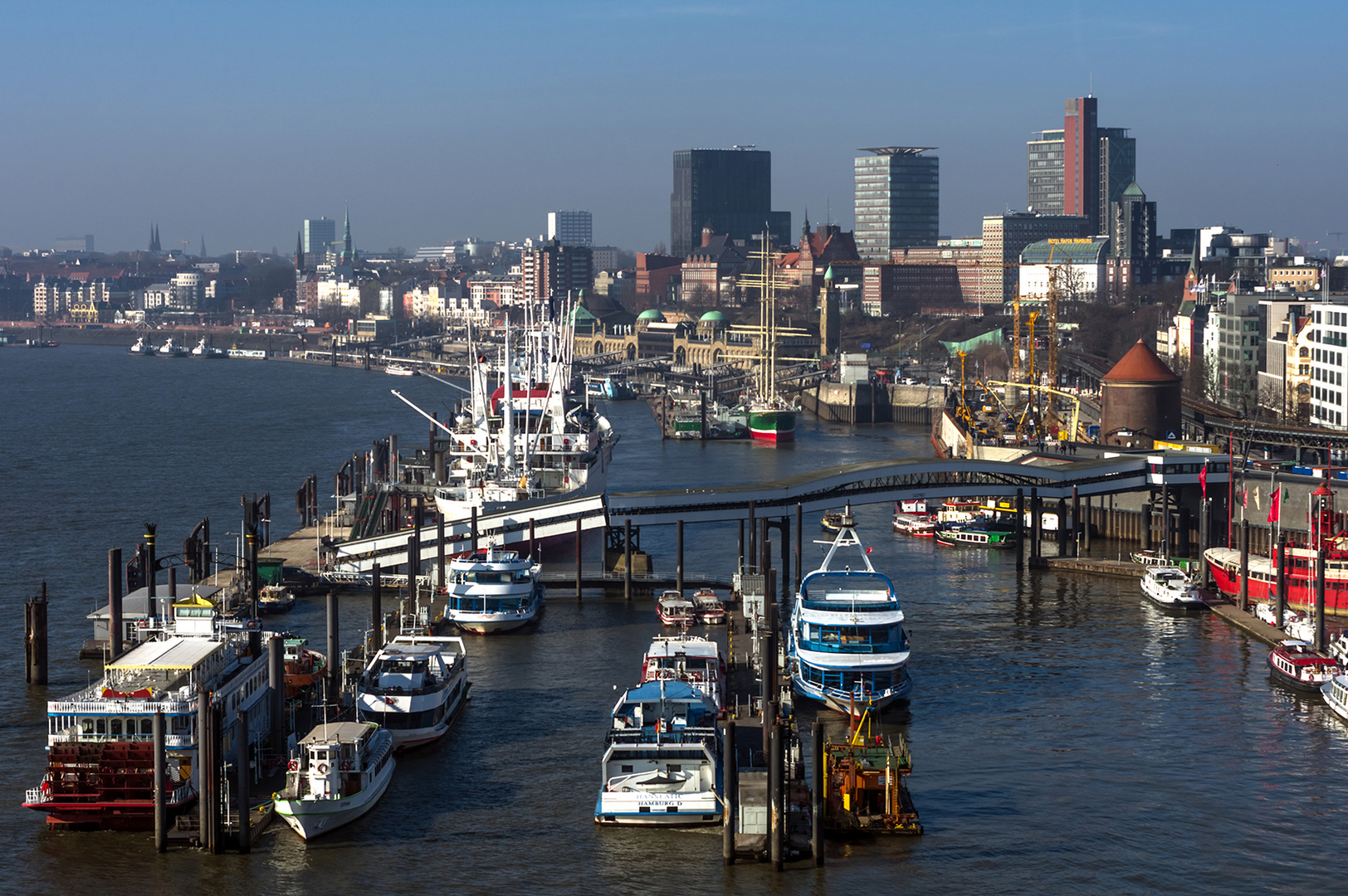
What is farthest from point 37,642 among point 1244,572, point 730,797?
point 1244,572

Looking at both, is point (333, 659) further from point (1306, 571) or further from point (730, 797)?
point (1306, 571)

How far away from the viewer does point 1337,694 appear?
30.8 m

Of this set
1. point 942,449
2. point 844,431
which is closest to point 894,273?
point 844,431

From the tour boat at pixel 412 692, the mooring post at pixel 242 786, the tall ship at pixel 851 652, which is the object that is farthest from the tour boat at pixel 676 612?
the mooring post at pixel 242 786

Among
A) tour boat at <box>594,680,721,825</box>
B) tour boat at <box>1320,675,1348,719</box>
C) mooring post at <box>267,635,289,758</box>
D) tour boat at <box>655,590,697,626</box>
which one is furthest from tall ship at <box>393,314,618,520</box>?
tour boat at <box>1320,675,1348,719</box>

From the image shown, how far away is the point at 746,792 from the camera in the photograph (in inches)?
925

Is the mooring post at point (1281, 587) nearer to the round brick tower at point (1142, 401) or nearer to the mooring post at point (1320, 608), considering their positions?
the mooring post at point (1320, 608)

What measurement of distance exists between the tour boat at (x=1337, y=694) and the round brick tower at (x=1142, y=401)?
3416cm

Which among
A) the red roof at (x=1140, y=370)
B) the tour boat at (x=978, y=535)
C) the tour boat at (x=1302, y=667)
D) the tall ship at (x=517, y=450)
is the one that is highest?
the red roof at (x=1140, y=370)

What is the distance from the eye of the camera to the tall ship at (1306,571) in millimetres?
38750

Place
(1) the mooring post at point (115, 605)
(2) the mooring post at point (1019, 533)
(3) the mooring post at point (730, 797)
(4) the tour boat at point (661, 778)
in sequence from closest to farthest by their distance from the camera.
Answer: (3) the mooring post at point (730, 797)
(4) the tour boat at point (661, 778)
(1) the mooring post at point (115, 605)
(2) the mooring post at point (1019, 533)

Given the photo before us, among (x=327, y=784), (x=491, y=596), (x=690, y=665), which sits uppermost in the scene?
(x=491, y=596)

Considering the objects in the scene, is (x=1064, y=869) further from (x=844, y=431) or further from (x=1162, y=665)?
(x=844, y=431)

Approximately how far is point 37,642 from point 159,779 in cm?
1155
